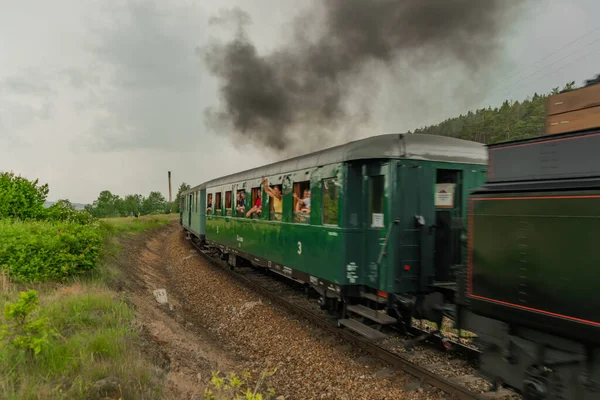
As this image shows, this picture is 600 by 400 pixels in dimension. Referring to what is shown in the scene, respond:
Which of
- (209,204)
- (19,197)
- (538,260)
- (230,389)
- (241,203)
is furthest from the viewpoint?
(209,204)

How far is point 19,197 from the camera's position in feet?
35.3

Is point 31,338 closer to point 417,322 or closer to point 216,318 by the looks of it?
point 216,318

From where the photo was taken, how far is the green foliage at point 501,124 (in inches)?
1543

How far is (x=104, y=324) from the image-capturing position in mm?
5660

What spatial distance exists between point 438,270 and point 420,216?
0.90 metres

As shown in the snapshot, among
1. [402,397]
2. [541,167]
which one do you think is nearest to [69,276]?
[402,397]

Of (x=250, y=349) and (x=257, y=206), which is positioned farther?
(x=257, y=206)

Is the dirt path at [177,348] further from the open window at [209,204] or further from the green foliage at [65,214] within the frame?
the open window at [209,204]

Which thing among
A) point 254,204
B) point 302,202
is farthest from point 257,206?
point 302,202

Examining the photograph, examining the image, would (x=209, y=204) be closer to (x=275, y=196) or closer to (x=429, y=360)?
(x=275, y=196)

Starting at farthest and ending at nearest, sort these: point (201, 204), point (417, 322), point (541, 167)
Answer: point (201, 204)
point (417, 322)
point (541, 167)

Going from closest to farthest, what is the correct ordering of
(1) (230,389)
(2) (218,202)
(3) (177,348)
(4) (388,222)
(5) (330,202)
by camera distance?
1. (1) (230,389)
2. (4) (388,222)
3. (3) (177,348)
4. (5) (330,202)
5. (2) (218,202)

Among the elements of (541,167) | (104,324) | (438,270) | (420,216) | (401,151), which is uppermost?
(401,151)

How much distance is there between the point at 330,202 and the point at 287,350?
2.73m
